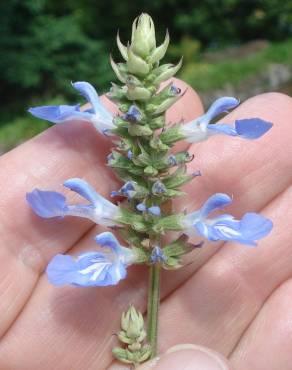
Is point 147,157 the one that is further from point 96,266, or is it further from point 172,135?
point 96,266

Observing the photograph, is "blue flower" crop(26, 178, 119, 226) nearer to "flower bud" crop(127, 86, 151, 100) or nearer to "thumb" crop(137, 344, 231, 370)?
"flower bud" crop(127, 86, 151, 100)

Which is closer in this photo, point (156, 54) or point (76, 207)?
point (156, 54)

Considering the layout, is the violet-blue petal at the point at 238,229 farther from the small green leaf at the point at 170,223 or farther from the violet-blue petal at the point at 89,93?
the violet-blue petal at the point at 89,93

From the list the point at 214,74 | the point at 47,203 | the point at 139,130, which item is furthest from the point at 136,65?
the point at 214,74

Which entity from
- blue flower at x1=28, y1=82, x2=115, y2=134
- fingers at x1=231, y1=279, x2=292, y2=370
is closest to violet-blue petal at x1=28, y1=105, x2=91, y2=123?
blue flower at x1=28, y1=82, x2=115, y2=134

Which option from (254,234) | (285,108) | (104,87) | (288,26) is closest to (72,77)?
(104,87)

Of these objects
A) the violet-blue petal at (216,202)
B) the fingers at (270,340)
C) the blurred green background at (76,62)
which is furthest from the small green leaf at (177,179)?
the blurred green background at (76,62)
